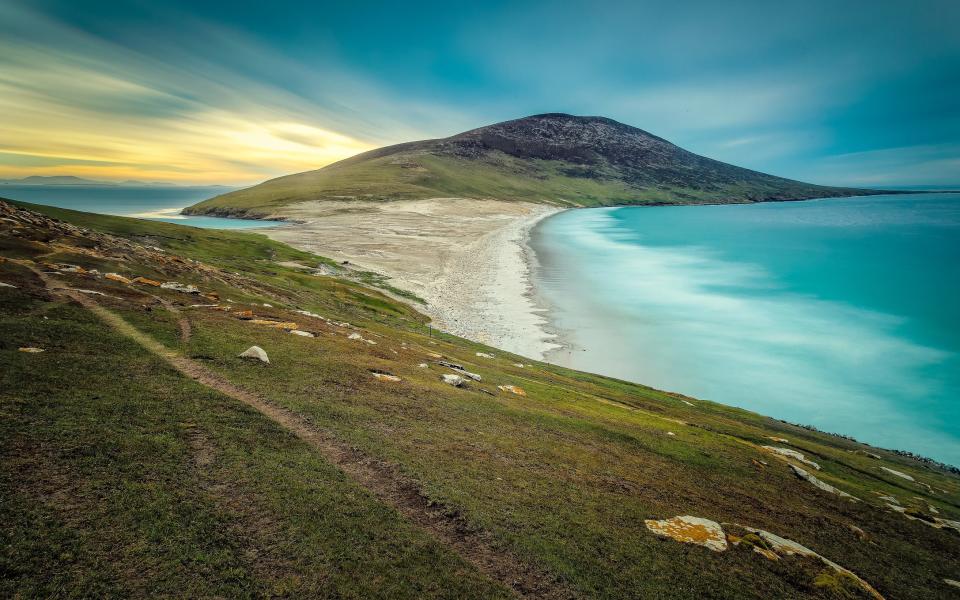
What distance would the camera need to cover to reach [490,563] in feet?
38.1

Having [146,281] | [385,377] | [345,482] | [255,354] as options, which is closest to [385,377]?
[385,377]

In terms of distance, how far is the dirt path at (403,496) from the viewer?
11359 millimetres

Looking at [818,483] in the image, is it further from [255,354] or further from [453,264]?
[453,264]

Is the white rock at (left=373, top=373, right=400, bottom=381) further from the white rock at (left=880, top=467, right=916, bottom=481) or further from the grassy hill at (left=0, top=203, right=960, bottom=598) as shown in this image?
the white rock at (left=880, top=467, right=916, bottom=481)

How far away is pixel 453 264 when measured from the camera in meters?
112

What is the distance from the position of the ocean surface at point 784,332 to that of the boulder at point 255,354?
4020 centimetres

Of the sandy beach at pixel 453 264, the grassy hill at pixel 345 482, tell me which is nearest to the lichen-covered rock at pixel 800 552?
the grassy hill at pixel 345 482

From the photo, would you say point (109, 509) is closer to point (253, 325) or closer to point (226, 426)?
point (226, 426)

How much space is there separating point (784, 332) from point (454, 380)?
7830cm

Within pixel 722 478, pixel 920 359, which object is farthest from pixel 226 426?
pixel 920 359

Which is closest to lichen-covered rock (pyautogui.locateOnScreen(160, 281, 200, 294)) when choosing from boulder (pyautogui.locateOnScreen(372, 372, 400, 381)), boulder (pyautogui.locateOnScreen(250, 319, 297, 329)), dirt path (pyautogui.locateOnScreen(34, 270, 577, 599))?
boulder (pyautogui.locateOnScreen(250, 319, 297, 329))

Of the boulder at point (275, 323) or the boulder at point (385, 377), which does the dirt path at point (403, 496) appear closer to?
the boulder at point (385, 377)

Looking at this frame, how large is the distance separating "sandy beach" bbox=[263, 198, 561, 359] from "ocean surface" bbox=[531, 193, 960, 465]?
6061 millimetres

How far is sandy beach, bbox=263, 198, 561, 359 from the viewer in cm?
6531
